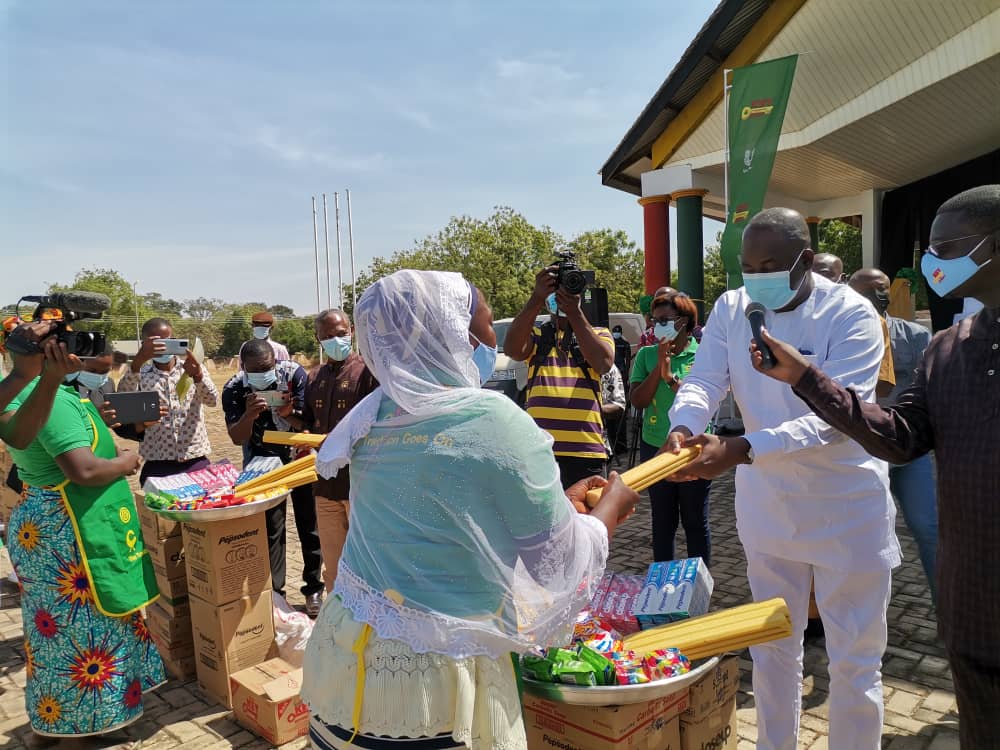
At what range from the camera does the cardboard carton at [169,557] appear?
13.3 feet

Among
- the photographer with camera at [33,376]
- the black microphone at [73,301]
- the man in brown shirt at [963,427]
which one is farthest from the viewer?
the black microphone at [73,301]

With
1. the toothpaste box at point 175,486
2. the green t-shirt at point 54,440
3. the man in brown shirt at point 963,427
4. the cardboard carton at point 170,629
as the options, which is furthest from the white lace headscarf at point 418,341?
the cardboard carton at point 170,629

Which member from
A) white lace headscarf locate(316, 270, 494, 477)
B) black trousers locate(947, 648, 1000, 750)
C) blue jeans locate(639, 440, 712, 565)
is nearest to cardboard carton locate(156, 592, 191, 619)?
blue jeans locate(639, 440, 712, 565)

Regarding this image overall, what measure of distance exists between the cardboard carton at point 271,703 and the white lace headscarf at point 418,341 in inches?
90.7

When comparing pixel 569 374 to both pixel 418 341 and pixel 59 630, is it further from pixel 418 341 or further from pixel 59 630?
pixel 59 630

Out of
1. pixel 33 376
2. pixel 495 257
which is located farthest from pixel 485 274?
pixel 33 376

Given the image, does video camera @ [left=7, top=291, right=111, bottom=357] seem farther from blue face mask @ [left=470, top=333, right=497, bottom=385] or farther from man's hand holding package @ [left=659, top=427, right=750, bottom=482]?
man's hand holding package @ [left=659, top=427, right=750, bottom=482]

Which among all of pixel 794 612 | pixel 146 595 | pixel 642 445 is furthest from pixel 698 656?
pixel 642 445

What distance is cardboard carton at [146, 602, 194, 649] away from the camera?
402 cm

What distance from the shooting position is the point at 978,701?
71.4 inches

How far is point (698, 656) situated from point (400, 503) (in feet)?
3.48

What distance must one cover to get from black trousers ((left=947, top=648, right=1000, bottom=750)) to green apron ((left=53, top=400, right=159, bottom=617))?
3244 millimetres

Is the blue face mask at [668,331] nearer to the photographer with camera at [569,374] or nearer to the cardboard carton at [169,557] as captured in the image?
the photographer with camera at [569,374]

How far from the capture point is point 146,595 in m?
3.31
